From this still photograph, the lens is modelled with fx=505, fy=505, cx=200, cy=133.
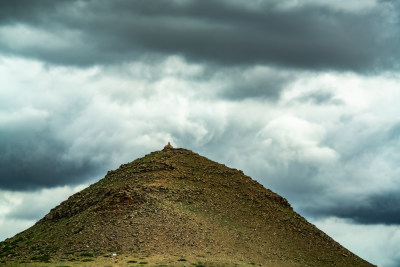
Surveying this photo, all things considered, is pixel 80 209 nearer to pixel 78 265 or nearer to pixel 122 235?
pixel 122 235

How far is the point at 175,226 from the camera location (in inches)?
3337

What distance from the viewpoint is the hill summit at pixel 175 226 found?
259 ft

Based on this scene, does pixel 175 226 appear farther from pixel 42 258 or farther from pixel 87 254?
pixel 42 258

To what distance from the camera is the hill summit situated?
78875mm

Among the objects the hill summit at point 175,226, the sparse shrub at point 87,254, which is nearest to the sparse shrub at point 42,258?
the hill summit at point 175,226

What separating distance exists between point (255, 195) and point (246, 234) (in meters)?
17.6

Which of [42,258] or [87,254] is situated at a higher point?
[87,254]

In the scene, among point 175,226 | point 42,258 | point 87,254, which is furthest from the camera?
point 175,226

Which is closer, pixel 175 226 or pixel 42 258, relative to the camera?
pixel 42 258

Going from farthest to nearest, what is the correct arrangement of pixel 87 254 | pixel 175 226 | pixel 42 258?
pixel 175 226 < pixel 42 258 < pixel 87 254

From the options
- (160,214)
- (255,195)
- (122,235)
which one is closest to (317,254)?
(255,195)

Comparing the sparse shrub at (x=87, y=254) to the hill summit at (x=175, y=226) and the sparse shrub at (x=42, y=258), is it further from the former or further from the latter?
the sparse shrub at (x=42, y=258)

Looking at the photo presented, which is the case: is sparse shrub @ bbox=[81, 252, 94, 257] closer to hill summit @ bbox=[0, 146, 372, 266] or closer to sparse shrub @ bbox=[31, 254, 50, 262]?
hill summit @ bbox=[0, 146, 372, 266]

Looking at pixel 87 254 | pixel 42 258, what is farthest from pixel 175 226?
pixel 42 258
